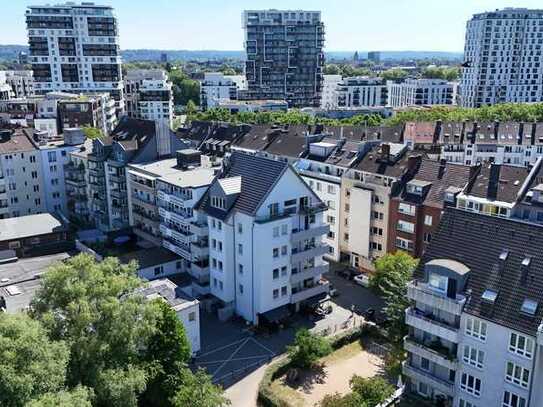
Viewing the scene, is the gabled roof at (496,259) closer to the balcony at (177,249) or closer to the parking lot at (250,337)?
the parking lot at (250,337)

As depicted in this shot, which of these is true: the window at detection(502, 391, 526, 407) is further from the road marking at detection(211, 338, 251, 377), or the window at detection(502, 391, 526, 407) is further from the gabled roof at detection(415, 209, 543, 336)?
the road marking at detection(211, 338, 251, 377)

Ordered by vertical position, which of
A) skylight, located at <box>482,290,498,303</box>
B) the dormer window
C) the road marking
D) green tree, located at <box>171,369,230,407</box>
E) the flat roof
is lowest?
the road marking

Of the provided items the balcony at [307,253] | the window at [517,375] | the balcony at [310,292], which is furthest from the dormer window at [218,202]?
the window at [517,375]

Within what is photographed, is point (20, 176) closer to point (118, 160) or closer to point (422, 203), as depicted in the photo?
point (118, 160)

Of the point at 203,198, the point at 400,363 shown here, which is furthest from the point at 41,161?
the point at 400,363

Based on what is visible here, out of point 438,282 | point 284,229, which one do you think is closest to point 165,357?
point 284,229

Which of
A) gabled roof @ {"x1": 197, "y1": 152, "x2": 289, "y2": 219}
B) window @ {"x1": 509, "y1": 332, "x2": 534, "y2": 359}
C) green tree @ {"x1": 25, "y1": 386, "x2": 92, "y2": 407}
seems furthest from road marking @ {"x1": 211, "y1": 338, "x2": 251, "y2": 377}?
window @ {"x1": 509, "y1": 332, "x2": 534, "y2": 359}
